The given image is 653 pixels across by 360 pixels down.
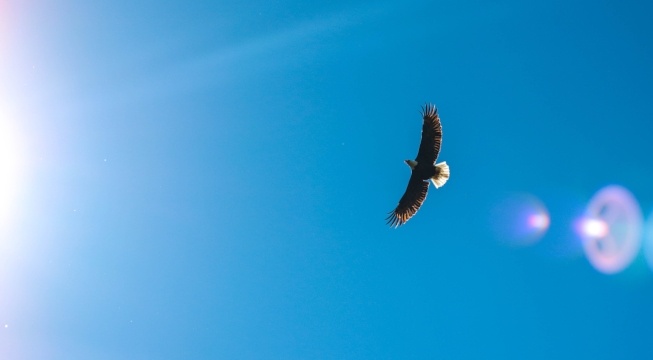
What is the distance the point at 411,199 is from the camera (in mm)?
24969

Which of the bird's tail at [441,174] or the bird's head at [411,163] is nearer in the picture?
the bird's head at [411,163]

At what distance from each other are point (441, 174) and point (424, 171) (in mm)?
541

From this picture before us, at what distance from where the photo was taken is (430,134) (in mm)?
24109

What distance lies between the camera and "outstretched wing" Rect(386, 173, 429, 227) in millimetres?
24750

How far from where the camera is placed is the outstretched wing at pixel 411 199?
81.2 feet

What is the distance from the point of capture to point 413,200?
24984 millimetres

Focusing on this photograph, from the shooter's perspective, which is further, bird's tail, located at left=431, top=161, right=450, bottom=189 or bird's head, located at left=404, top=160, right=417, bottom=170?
bird's tail, located at left=431, top=161, right=450, bottom=189

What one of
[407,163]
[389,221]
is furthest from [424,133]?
[389,221]

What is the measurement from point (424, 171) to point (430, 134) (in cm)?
131

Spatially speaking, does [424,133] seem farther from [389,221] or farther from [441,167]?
[389,221]

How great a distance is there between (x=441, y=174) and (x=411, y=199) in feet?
4.02

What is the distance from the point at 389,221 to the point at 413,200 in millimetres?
1123

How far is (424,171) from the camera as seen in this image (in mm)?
24781

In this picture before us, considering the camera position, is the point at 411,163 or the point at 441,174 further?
the point at 441,174
